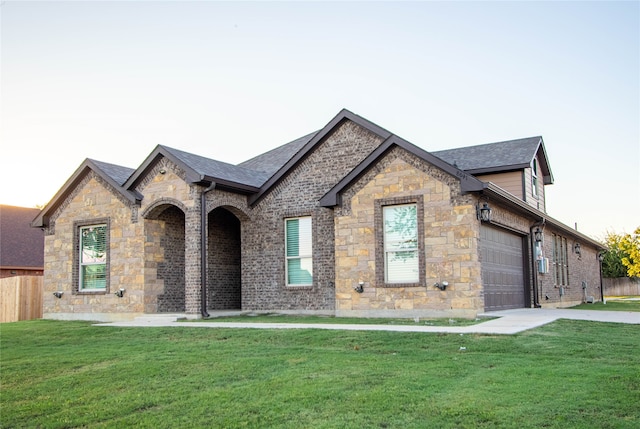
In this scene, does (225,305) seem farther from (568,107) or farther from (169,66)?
(568,107)

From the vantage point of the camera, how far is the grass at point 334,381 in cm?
606

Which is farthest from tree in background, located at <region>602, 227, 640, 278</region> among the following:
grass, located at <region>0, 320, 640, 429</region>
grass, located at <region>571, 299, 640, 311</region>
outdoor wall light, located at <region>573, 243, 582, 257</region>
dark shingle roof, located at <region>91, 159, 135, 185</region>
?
grass, located at <region>0, 320, 640, 429</region>

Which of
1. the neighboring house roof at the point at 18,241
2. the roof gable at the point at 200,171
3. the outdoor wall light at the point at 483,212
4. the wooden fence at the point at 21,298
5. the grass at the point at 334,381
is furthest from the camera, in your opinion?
the neighboring house roof at the point at 18,241

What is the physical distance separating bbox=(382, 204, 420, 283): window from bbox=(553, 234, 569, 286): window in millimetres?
9240

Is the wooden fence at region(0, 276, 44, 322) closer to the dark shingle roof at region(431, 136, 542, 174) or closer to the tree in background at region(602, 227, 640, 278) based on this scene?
the dark shingle roof at region(431, 136, 542, 174)

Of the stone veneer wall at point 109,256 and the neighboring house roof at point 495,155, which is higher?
the neighboring house roof at point 495,155

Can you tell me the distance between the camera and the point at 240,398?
6.95 metres

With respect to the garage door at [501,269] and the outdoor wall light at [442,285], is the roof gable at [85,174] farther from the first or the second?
the garage door at [501,269]

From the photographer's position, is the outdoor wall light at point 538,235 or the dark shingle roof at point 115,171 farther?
the outdoor wall light at point 538,235

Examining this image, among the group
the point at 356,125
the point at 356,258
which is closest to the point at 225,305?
the point at 356,258

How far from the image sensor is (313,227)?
1745cm

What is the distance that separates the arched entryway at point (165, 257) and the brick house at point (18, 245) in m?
14.0

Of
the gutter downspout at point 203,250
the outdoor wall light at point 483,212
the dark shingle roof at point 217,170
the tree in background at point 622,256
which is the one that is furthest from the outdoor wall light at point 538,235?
the tree in background at point 622,256

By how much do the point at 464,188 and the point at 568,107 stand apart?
17.7 feet
